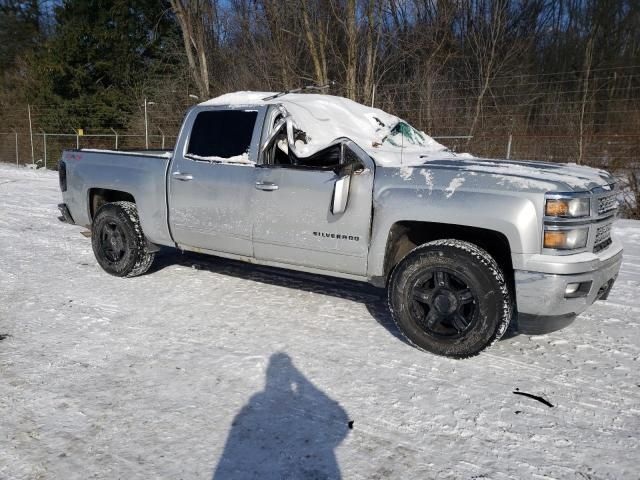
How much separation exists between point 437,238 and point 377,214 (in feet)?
1.85

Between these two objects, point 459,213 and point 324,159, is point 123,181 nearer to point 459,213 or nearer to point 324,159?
point 324,159

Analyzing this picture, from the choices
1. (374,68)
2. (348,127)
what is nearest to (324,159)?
(348,127)

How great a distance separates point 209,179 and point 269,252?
0.91 m

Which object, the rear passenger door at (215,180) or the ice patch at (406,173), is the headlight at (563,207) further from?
the rear passenger door at (215,180)

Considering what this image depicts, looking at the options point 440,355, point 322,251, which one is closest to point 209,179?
point 322,251

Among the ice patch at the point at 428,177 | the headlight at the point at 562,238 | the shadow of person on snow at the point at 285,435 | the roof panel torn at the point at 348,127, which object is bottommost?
the shadow of person on snow at the point at 285,435

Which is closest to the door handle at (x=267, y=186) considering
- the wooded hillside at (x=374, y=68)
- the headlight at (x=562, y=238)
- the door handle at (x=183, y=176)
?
the door handle at (x=183, y=176)

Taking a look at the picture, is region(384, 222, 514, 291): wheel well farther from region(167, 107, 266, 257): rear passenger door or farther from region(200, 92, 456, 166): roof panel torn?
region(167, 107, 266, 257): rear passenger door

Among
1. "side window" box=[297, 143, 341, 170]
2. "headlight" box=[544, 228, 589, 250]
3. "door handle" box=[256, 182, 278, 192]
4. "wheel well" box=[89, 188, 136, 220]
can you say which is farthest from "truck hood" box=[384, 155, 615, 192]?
"wheel well" box=[89, 188, 136, 220]

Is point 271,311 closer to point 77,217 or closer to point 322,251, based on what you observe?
point 322,251

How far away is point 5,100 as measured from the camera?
30.1 metres

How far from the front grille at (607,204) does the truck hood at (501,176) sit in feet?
0.29

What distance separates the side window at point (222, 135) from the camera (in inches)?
182

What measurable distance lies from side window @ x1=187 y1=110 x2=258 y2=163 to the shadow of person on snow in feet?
7.31
